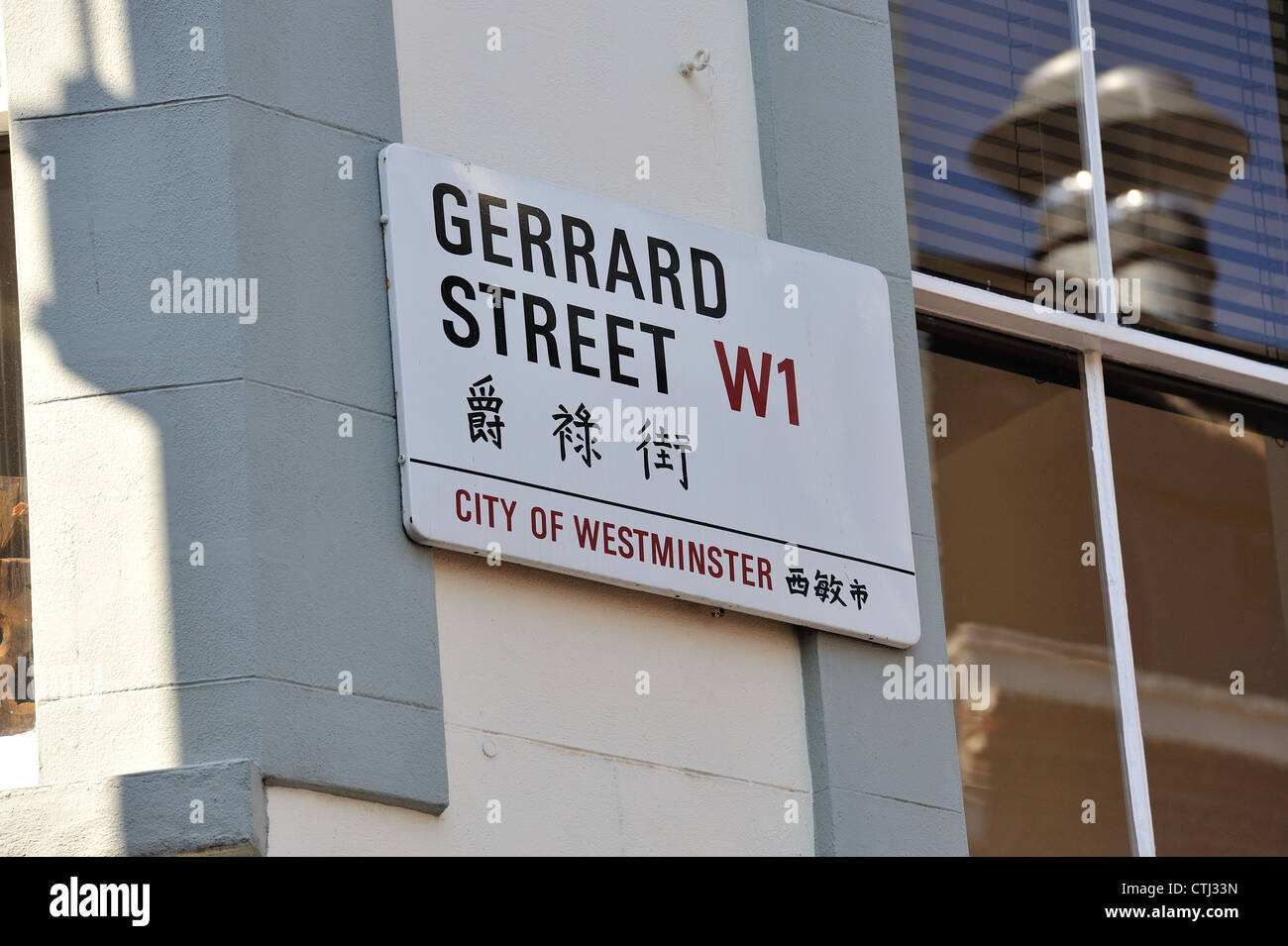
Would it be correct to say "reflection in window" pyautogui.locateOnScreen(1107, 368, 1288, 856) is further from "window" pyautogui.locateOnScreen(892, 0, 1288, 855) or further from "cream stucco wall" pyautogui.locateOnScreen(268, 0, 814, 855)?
"cream stucco wall" pyautogui.locateOnScreen(268, 0, 814, 855)

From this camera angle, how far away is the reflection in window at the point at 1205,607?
7836 millimetres

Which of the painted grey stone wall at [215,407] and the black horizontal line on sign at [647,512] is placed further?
the black horizontal line on sign at [647,512]

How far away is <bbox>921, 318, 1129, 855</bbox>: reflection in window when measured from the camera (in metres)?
7.37

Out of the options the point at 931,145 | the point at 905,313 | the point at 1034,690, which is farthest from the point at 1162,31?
the point at 1034,690

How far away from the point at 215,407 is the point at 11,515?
75cm

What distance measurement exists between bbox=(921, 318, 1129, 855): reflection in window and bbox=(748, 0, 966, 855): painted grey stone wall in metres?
0.35

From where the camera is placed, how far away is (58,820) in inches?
223

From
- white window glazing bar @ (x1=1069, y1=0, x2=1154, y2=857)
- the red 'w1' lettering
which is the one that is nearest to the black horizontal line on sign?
the red 'w1' lettering

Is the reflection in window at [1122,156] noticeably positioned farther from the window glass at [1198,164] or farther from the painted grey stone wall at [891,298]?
the painted grey stone wall at [891,298]

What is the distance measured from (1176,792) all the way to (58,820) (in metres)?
3.89

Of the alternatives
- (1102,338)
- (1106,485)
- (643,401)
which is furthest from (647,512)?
(1102,338)

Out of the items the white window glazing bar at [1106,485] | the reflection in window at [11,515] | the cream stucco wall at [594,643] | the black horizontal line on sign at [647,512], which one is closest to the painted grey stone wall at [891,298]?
the cream stucco wall at [594,643]
